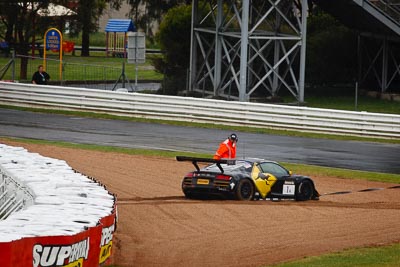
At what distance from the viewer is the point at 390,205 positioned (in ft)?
78.2

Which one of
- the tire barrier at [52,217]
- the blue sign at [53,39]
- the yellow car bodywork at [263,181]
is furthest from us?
the blue sign at [53,39]

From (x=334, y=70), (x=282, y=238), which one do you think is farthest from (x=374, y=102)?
(x=282, y=238)

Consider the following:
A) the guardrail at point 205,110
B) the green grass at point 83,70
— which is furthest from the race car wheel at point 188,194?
the green grass at point 83,70

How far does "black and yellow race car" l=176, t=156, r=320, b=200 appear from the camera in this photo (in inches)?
918

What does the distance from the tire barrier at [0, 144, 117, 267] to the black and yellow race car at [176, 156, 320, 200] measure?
3.99 m

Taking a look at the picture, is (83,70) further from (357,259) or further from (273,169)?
(357,259)

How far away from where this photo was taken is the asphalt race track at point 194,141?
3350 centimetres

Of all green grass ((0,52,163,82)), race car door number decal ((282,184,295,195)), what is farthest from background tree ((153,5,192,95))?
race car door number decal ((282,184,295,195))

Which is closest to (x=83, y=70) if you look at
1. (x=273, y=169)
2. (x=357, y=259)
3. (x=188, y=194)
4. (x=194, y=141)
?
(x=194, y=141)

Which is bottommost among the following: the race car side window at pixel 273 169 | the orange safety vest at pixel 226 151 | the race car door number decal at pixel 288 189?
the race car door number decal at pixel 288 189

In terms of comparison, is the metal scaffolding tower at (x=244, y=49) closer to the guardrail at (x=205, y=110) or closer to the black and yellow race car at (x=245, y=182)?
the guardrail at (x=205, y=110)

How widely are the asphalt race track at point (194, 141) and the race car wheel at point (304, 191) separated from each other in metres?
7.21

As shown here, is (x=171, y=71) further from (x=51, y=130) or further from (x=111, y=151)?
(x=111, y=151)

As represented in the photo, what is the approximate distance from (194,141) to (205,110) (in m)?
5.94
